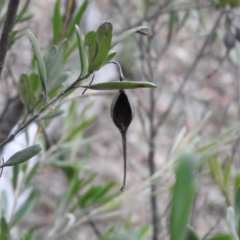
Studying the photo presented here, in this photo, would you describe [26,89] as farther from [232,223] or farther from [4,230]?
[232,223]

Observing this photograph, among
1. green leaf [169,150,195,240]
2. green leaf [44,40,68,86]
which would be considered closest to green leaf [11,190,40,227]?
green leaf [44,40,68,86]

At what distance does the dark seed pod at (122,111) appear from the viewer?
43cm

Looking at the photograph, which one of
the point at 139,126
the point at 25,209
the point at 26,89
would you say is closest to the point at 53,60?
the point at 26,89

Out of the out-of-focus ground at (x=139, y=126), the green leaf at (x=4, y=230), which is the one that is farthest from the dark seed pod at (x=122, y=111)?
the out-of-focus ground at (x=139, y=126)

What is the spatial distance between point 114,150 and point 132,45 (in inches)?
34.8

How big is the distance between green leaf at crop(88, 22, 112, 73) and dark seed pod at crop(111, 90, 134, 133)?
0.03 m

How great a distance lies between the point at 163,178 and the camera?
1062 mm

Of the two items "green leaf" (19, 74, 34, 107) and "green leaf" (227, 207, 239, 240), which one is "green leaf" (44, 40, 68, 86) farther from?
"green leaf" (227, 207, 239, 240)

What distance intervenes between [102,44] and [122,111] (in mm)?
60

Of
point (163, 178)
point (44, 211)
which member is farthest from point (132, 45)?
point (163, 178)

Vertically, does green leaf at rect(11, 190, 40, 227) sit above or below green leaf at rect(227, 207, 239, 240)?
below

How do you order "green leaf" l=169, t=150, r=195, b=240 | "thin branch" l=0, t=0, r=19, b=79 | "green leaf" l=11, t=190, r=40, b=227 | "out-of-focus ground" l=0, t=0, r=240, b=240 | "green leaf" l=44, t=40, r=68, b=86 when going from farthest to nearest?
"out-of-focus ground" l=0, t=0, r=240, b=240
"green leaf" l=11, t=190, r=40, b=227
"green leaf" l=44, t=40, r=68, b=86
"thin branch" l=0, t=0, r=19, b=79
"green leaf" l=169, t=150, r=195, b=240

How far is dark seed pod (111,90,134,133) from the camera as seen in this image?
0.43 meters

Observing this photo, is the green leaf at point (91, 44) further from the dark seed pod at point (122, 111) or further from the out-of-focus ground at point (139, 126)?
the out-of-focus ground at point (139, 126)
